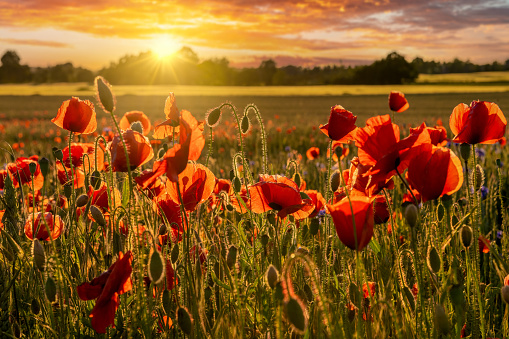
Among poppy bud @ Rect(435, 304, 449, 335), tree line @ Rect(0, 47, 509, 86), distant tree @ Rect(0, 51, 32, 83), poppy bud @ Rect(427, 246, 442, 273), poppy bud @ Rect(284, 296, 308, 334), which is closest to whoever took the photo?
poppy bud @ Rect(284, 296, 308, 334)

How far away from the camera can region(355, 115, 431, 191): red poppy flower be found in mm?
1282

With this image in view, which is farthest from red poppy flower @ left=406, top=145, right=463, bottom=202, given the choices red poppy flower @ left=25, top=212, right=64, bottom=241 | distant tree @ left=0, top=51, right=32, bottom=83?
distant tree @ left=0, top=51, right=32, bottom=83

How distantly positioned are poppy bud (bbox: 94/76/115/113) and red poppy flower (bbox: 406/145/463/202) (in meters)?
0.79

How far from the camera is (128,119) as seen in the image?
2230 millimetres

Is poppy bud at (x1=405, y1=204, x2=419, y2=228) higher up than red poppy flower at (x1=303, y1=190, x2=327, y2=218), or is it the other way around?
poppy bud at (x1=405, y1=204, x2=419, y2=228)

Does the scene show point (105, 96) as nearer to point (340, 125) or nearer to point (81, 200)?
point (81, 200)

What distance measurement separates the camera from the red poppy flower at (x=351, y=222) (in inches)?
44.6

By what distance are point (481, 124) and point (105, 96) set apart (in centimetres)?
112

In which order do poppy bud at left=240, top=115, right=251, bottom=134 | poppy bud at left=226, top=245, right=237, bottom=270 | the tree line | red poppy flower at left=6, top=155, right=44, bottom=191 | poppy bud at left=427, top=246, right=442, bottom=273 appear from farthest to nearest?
the tree line → red poppy flower at left=6, top=155, right=44, bottom=191 → poppy bud at left=240, top=115, right=251, bottom=134 → poppy bud at left=226, top=245, right=237, bottom=270 → poppy bud at left=427, top=246, right=442, bottom=273

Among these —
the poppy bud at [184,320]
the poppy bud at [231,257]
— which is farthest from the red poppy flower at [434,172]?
the poppy bud at [184,320]

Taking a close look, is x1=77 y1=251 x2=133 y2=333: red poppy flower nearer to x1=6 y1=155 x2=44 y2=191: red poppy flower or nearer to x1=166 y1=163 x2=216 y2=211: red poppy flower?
x1=166 y1=163 x2=216 y2=211: red poppy flower

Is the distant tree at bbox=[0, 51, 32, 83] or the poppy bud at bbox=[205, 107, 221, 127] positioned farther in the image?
the distant tree at bbox=[0, 51, 32, 83]

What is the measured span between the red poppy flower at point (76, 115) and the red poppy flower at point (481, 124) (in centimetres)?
129

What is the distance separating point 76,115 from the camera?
182 centimetres
